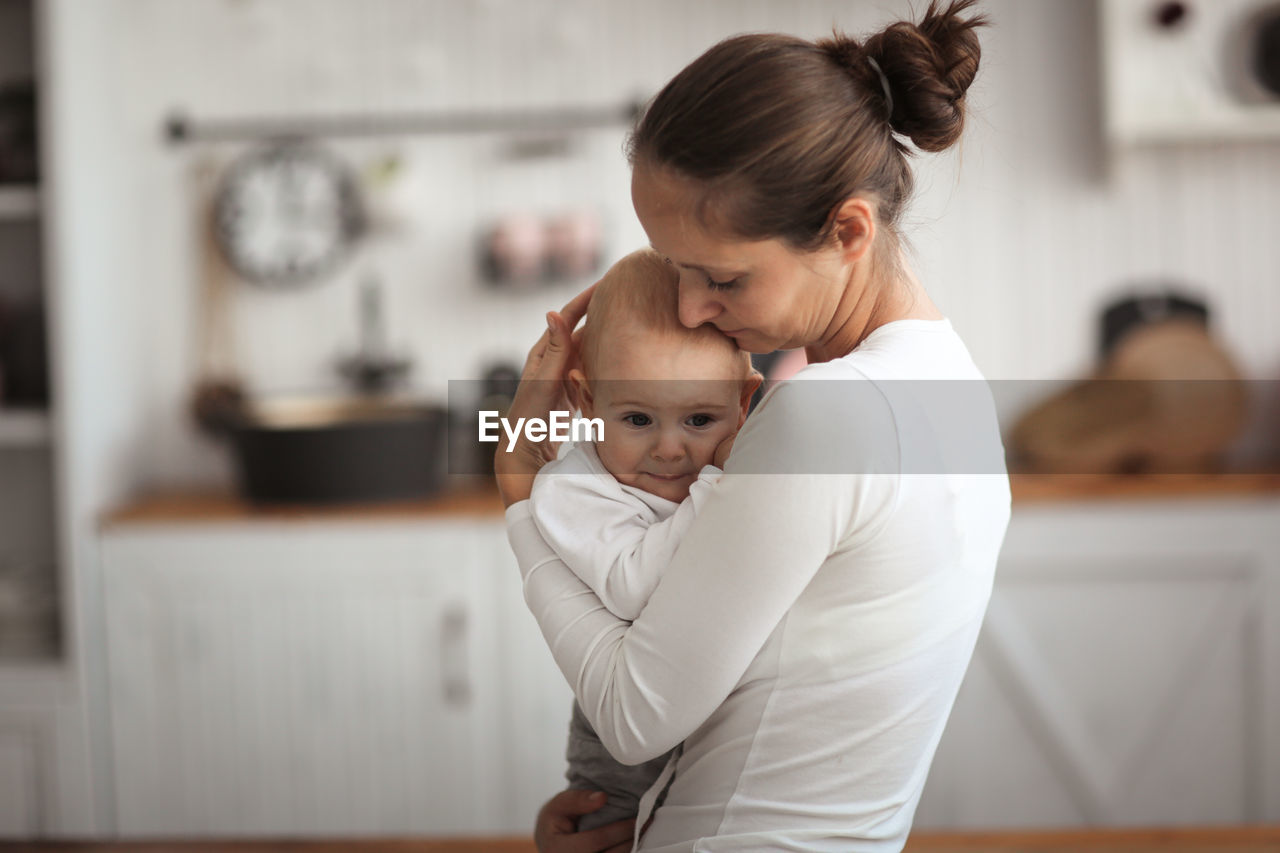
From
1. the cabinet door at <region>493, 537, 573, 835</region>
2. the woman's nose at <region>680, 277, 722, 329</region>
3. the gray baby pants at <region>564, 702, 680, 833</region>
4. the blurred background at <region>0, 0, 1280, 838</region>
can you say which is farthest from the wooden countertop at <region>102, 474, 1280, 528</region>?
the woman's nose at <region>680, 277, 722, 329</region>

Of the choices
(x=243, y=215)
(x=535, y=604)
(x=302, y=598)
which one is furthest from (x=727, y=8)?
(x=535, y=604)

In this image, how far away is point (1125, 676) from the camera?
7.81 ft

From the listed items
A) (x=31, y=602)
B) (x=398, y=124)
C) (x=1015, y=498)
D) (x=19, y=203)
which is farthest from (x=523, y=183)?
(x=31, y=602)

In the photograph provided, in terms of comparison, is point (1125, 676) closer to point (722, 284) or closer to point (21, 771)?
point (722, 284)

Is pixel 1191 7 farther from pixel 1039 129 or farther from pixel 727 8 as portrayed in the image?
pixel 727 8

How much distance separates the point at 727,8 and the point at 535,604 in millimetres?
2282

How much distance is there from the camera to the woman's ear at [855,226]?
793 mm

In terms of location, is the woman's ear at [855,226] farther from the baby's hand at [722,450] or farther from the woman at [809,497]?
the baby's hand at [722,450]

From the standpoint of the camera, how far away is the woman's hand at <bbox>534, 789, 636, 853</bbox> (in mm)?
1014

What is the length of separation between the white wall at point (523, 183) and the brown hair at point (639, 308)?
1913 millimetres

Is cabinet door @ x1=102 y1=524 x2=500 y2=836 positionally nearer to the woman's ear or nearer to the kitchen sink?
the kitchen sink

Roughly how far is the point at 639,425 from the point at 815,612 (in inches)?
9.0

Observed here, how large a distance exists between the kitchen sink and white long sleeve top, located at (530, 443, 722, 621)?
1.56m

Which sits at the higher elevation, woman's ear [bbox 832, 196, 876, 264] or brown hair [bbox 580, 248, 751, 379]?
woman's ear [bbox 832, 196, 876, 264]
